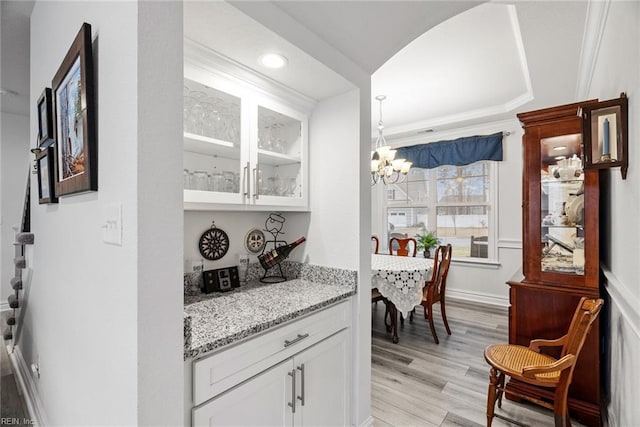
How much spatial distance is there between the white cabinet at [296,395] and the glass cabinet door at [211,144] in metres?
0.88

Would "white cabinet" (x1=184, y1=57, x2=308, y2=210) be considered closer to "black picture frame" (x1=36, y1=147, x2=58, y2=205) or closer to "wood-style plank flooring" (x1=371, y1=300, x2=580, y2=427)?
"black picture frame" (x1=36, y1=147, x2=58, y2=205)

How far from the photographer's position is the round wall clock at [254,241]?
2051mm

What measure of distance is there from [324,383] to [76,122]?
5.23ft

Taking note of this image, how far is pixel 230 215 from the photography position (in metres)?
1.96

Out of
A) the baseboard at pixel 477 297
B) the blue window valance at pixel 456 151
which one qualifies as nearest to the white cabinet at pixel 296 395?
the baseboard at pixel 477 297

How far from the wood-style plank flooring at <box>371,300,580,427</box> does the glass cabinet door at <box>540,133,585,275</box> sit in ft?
3.34

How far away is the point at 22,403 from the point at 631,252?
361 centimetres

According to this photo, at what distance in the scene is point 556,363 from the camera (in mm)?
1536

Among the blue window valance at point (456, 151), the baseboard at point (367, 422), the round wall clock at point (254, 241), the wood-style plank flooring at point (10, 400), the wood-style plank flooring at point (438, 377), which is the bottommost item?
the wood-style plank flooring at point (438, 377)

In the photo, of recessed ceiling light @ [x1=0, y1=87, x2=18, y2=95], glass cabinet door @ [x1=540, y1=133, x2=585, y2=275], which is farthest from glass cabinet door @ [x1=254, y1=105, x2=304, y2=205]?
recessed ceiling light @ [x1=0, y1=87, x2=18, y2=95]

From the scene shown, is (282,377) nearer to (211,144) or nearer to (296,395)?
(296,395)

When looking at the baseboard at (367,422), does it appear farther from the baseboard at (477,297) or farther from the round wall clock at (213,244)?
the baseboard at (477,297)

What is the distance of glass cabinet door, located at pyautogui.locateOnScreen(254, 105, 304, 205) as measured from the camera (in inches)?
70.9

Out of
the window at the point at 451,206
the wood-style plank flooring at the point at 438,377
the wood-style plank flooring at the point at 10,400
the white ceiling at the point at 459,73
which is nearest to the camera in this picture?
the wood-style plank flooring at the point at 10,400
